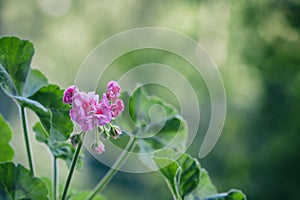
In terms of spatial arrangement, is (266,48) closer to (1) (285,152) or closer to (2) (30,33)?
(1) (285,152)

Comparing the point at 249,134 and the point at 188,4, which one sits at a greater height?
the point at 188,4

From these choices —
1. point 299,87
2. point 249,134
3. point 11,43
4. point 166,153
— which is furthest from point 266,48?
point 11,43

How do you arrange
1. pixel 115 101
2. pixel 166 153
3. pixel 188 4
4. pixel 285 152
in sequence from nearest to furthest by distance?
1. pixel 115 101
2. pixel 166 153
3. pixel 285 152
4. pixel 188 4

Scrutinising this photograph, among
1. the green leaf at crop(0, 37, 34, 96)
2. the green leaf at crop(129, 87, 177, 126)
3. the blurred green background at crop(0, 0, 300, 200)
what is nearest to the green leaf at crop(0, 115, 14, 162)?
the green leaf at crop(0, 37, 34, 96)

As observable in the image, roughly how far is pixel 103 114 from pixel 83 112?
0.02 meters

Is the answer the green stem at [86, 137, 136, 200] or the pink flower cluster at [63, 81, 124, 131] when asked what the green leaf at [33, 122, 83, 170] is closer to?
the green stem at [86, 137, 136, 200]

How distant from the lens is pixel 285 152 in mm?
2363

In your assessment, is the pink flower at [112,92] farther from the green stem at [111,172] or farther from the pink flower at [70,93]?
the green stem at [111,172]

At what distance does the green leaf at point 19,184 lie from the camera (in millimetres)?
610

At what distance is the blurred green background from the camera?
2.38 meters

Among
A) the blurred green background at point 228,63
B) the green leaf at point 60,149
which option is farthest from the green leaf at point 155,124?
the blurred green background at point 228,63

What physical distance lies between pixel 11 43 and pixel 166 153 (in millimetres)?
279

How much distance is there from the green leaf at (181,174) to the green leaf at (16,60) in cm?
20

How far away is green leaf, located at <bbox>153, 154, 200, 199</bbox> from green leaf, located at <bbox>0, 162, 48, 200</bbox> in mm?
155
